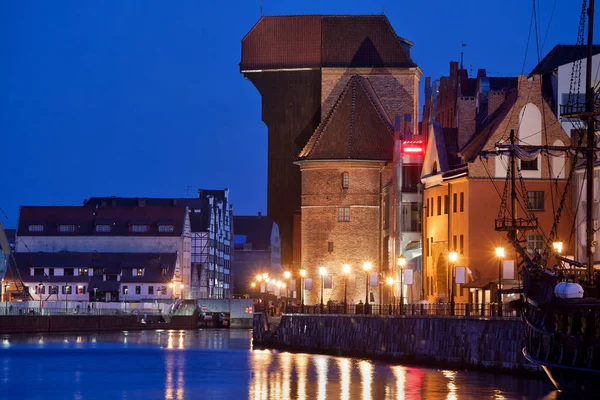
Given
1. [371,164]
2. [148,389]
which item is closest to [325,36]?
[371,164]

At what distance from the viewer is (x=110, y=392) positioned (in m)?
53.4

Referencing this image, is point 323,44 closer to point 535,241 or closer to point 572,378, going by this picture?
point 535,241

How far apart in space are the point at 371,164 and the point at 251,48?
55.0 ft

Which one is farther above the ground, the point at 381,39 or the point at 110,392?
the point at 381,39

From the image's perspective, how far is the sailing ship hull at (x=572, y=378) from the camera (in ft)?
149

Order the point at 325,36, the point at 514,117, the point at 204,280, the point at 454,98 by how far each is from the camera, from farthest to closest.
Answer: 1. the point at 204,280
2. the point at 325,36
3. the point at 454,98
4. the point at 514,117

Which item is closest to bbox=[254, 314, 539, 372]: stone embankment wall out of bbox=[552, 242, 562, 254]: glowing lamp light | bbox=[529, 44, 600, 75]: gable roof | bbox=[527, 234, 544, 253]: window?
bbox=[552, 242, 562, 254]: glowing lamp light

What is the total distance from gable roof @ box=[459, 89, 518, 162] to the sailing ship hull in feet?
86.1

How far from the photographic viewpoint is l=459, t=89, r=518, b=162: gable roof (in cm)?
7400

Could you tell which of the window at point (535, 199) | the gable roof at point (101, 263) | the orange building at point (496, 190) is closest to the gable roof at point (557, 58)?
the orange building at point (496, 190)

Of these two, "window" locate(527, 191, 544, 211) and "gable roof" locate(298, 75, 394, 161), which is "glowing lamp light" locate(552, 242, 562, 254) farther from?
"gable roof" locate(298, 75, 394, 161)

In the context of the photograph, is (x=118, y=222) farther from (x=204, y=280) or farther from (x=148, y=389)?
(x=148, y=389)

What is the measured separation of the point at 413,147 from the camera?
88875 mm

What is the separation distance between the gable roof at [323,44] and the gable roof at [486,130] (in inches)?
1174
